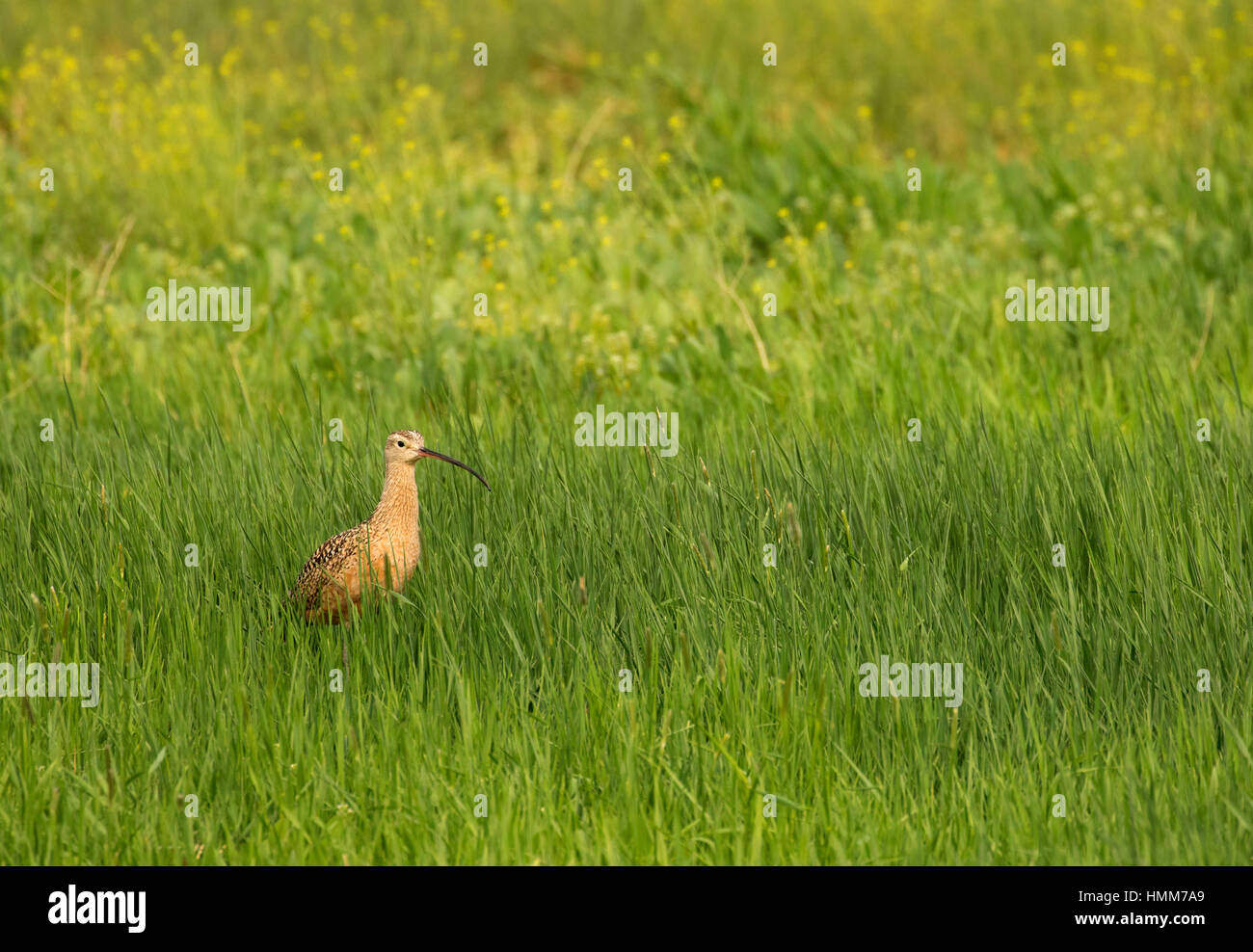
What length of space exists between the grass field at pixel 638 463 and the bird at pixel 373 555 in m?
0.12

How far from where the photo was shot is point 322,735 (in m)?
3.71

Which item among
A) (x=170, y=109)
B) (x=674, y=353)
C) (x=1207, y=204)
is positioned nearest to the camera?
(x=674, y=353)

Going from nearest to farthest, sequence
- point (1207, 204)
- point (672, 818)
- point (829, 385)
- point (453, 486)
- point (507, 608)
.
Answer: point (672, 818) → point (507, 608) → point (453, 486) → point (829, 385) → point (1207, 204)

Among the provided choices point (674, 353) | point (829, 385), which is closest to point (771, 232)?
point (674, 353)

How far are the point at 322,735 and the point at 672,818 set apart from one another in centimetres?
98

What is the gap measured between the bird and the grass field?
12cm

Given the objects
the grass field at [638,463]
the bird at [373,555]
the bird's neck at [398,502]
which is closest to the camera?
the grass field at [638,463]

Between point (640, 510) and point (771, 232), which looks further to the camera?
point (771, 232)

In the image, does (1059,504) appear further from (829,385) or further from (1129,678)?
(829,385)

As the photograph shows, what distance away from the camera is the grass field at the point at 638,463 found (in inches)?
138

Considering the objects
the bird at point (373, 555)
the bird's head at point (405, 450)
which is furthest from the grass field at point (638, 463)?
the bird's head at point (405, 450)

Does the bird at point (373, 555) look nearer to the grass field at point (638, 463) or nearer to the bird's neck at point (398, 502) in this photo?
the bird's neck at point (398, 502)

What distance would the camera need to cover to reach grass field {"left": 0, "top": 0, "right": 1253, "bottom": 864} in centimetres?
351

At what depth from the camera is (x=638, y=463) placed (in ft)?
17.7
